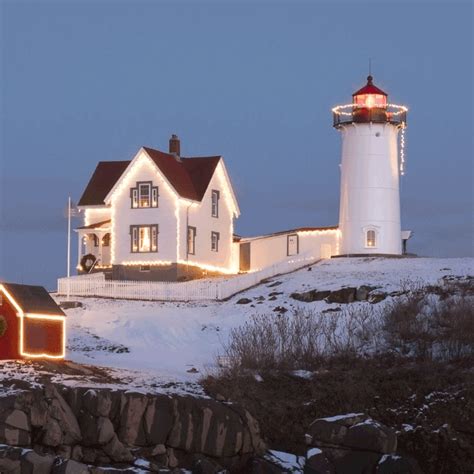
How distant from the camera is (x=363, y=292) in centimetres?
5756

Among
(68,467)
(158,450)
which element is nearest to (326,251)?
(158,450)

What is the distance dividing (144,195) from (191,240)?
3.38 meters

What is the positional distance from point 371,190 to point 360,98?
Answer: 5.08m

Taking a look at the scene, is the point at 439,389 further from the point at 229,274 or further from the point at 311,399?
the point at 229,274

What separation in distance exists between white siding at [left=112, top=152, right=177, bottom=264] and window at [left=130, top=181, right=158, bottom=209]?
0.21 meters

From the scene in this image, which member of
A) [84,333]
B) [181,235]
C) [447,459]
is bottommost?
[447,459]

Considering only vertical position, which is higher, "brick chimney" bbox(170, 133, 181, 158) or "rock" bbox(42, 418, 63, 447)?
"brick chimney" bbox(170, 133, 181, 158)

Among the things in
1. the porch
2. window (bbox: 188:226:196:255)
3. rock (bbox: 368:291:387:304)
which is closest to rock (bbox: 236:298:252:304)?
rock (bbox: 368:291:387:304)

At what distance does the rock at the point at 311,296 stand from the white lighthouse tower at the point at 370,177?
1114 cm

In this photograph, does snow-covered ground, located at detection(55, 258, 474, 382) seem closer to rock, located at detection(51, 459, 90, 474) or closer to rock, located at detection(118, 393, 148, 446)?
rock, located at detection(118, 393, 148, 446)

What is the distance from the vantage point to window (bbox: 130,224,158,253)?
6775 cm

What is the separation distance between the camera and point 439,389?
45.1 metres

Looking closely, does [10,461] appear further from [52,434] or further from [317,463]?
[317,463]

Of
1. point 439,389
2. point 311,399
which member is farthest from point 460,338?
point 311,399
